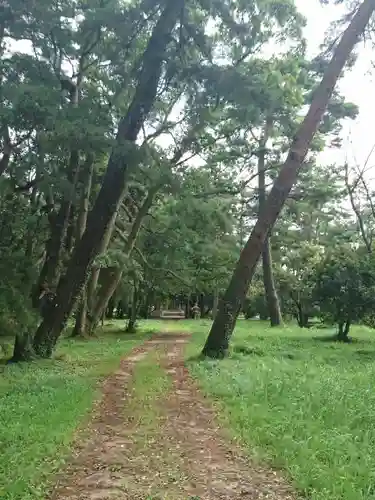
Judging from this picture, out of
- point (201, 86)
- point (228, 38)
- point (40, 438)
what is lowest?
point (40, 438)

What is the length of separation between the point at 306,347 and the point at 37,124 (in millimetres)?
9713

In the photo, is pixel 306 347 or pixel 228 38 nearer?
pixel 228 38

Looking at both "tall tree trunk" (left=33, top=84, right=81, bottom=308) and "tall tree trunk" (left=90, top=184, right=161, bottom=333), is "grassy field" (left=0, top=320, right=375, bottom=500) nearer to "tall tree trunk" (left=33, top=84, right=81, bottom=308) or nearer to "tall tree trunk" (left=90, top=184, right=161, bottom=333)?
"tall tree trunk" (left=33, top=84, right=81, bottom=308)

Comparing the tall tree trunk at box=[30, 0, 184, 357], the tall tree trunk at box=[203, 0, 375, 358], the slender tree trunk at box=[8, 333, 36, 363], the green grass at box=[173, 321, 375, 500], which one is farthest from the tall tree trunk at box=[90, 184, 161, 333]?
the green grass at box=[173, 321, 375, 500]

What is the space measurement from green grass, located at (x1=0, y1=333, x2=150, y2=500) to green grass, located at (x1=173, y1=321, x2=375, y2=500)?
1.88 meters

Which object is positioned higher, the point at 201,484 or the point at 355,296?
Answer: the point at 355,296

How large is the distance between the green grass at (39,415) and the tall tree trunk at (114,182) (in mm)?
932

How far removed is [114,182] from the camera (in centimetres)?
1122

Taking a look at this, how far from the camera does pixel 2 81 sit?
439 inches

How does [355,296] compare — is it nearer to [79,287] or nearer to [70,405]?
[79,287]

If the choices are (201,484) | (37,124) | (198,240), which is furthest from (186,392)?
(198,240)

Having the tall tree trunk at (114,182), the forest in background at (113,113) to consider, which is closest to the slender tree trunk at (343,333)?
the forest in background at (113,113)

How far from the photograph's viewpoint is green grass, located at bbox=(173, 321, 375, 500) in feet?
14.6

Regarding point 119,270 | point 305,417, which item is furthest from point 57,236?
point 305,417
